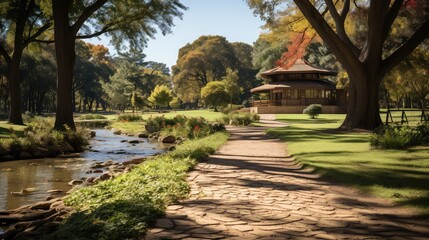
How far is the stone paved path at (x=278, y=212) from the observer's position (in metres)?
4.77

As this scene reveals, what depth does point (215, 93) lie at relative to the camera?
1925 inches

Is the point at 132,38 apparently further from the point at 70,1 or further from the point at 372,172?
the point at 372,172

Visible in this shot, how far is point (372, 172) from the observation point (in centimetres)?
899

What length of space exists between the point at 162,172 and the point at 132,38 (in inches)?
880

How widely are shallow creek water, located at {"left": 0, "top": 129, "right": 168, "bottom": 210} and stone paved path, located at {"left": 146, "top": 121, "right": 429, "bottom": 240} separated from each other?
409 centimetres

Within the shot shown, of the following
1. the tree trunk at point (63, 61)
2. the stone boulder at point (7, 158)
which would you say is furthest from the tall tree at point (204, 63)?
the stone boulder at point (7, 158)

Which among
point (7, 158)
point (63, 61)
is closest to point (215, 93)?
point (63, 61)

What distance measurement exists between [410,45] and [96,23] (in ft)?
69.4

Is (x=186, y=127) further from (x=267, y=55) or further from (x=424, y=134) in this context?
(x=267, y=55)

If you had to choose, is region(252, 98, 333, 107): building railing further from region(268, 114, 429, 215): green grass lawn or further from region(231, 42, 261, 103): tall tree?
region(268, 114, 429, 215): green grass lawn

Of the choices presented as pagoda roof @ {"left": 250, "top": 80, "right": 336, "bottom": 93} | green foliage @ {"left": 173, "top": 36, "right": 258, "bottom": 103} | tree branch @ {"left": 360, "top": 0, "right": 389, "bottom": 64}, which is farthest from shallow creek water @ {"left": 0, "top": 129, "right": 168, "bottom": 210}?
green foliage @ {"left": 173, "top": 36, "right": 258, "bottom": 103}

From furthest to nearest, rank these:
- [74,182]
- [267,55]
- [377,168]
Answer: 1. [267,55]
2. [74,182]
3. [377,168]

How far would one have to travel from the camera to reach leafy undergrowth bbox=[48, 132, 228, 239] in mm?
4598

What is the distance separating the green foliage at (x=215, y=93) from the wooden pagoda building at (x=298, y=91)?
4257 mm
